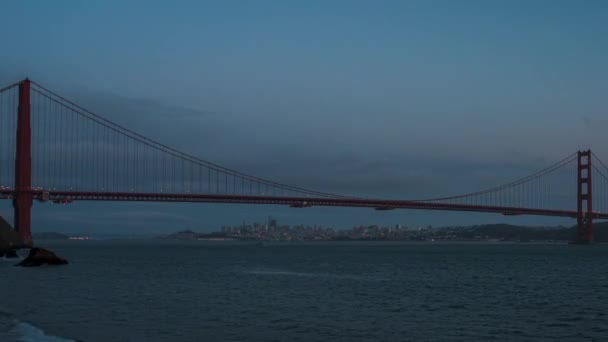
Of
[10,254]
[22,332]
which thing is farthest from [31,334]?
[10,254]

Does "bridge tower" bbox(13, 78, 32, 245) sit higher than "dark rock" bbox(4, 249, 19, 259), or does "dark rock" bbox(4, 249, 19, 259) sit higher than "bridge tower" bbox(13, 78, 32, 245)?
"bridge tower" bbox(13, 78, 32, 245)

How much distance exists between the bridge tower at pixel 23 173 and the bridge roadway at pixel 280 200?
738 mm

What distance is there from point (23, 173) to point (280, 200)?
70.6 feet

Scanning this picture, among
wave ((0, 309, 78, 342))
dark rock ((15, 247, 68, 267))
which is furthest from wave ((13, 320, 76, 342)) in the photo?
dark rock ((15, 247, 68, 267))

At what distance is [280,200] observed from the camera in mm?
68500

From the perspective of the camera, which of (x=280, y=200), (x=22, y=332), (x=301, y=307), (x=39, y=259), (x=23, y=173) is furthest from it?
(x=280, y=200)

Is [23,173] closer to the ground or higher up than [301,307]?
higher up

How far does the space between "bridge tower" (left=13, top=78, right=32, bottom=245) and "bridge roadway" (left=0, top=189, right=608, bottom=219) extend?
738mm

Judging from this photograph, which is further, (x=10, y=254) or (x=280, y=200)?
(x=280, y=200)

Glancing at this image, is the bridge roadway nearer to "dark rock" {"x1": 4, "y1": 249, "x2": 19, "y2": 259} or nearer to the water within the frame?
"dark rock" {"x1": 4, "y1": 249, "x2": 19, "y2": 259}

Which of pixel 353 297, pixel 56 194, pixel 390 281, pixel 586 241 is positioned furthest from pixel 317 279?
pixel 586 241

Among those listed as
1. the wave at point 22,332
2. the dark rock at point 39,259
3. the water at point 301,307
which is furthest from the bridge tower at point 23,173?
the wave at point 22,332

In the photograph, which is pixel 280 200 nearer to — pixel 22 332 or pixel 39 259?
pixel 39 259

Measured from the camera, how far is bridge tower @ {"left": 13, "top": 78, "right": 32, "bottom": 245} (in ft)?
190
